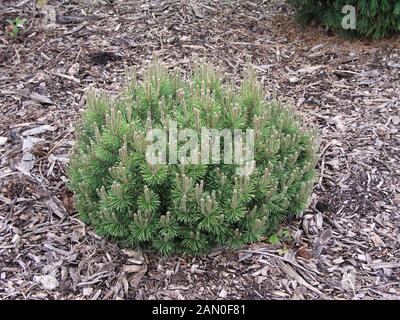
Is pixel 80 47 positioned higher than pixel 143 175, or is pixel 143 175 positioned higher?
pixel 80 47

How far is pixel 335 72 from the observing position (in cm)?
480

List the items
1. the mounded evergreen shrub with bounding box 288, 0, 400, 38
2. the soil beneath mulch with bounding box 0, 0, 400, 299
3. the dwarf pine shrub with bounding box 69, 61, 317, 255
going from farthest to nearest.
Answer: the mounded evergreen shrub with bounding box 288, 0, 400, 38
the soil beneath mulch with bounding box 0, 0, 400, 299
the dwarf pine shrub with bounding box 69, 61, 317, 255

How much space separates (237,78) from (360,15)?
1.21 metres

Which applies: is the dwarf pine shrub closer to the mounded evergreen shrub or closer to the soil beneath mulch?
the soil beneath mulch

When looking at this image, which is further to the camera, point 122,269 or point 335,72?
point 335,72

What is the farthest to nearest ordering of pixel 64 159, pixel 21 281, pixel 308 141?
1. pixel 64 159
2. pixel 308 141
3. pixel 21 281

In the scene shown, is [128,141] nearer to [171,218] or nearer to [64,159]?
[171,218]

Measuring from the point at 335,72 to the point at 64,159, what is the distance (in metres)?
2.34

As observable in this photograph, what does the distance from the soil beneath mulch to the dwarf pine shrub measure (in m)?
0.19

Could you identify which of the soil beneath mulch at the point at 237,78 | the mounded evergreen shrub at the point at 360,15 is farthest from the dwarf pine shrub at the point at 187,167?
the mounded evergreen shrub at the point at 360,15

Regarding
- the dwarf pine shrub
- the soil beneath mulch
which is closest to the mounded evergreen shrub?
the soil beneath mulch

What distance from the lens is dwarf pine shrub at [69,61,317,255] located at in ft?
9.24

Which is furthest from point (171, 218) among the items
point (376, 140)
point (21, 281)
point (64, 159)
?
point (376, 140)

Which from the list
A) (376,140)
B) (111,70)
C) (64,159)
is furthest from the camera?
(111,70)
